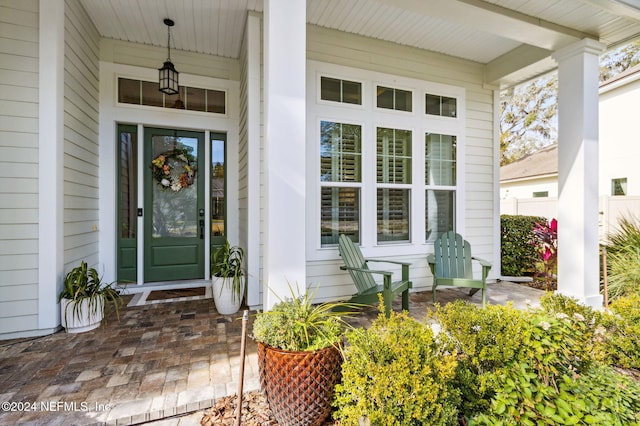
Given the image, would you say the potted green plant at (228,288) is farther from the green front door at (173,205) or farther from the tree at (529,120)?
the tree at (529,120)

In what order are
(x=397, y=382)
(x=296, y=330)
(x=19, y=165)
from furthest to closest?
(x=19, y=165) < (x=296, y=330) < (x=397, y=382)

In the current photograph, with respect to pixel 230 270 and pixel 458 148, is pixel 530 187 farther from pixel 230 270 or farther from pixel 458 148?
pixel 230 270

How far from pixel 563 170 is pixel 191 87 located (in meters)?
5.02

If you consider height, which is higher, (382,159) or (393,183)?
(382,159)

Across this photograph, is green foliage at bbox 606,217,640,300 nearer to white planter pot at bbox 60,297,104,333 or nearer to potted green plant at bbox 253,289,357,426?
potted green plant at bbox 253,289,357,426

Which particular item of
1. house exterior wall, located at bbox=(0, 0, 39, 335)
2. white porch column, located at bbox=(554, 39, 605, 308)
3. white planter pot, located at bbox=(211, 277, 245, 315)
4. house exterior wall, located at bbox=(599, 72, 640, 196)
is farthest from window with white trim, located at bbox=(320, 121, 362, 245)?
house exterior wall, located at bbox=(599, 72, 640, 196)

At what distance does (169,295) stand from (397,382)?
3.45 m

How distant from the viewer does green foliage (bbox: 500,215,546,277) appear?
5.27m

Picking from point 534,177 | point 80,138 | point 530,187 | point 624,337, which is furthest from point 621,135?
point 80,138

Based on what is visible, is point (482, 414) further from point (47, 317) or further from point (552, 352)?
point (47, 317)

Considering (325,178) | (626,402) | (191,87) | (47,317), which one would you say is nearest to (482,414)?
(626,402)

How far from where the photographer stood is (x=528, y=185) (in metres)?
11.4

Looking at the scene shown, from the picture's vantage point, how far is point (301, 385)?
5.21 feet

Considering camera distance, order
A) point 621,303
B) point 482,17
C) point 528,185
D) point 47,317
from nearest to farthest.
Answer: point 621,303 → point 47,317 → point 482,17 → point 528,185
